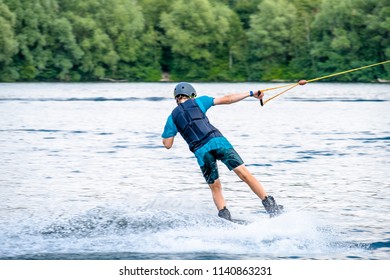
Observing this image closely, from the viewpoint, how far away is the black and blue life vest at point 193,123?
10.5 m

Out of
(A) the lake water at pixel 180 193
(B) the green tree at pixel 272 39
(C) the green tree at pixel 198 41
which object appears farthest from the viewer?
(C) the green tree at pixel 198 41

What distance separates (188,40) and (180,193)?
222ft

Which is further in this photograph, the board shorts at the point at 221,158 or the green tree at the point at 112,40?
the green tree at the point at 112,40

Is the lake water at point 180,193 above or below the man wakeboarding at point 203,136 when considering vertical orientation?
below

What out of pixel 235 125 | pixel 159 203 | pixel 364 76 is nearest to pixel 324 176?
pixel 159 203

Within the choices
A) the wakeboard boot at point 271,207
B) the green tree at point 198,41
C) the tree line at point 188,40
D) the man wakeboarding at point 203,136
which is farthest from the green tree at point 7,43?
the wakeboard boot at point 271,207

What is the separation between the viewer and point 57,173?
56.5 ft

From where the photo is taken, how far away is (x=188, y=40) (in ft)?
267

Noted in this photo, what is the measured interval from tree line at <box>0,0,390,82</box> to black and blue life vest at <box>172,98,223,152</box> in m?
61.3

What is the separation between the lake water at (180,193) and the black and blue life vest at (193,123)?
3.42ft

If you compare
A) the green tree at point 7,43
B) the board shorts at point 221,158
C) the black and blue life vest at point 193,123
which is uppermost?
the black and blue life vest at point 193,123

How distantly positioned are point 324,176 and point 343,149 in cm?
583

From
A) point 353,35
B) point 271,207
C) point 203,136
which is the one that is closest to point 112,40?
point 353,35

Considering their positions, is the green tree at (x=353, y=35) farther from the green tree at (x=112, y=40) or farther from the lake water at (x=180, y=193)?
the lake water at (x=180, y=193)
